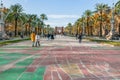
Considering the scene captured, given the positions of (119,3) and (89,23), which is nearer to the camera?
(119,3)

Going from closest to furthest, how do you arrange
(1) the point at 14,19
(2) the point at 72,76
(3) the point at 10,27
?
1. (2) the point at 72,76
2. (1) the point at 14,19
3. (3) the point at 10,27

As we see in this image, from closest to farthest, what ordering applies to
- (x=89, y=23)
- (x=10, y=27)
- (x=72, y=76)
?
(x=72, y=76)
(x=10, y=27)
(x=89, y=23)

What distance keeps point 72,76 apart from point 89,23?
6281 inches

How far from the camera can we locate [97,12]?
14225 cm

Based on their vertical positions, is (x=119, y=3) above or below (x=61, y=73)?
above

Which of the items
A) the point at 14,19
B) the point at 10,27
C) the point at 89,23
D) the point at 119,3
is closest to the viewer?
the point at 119,3

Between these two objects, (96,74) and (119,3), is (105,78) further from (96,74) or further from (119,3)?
(119,3)

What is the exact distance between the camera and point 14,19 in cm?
13600

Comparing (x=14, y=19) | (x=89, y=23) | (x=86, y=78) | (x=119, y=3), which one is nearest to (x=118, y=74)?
(x=86, y=78)

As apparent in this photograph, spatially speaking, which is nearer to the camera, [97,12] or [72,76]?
[72,76]

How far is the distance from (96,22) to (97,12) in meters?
5.37

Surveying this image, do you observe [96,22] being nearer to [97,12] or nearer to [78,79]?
[97,12]

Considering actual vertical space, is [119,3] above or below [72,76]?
above

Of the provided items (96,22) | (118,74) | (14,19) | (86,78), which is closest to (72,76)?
(86,78)
